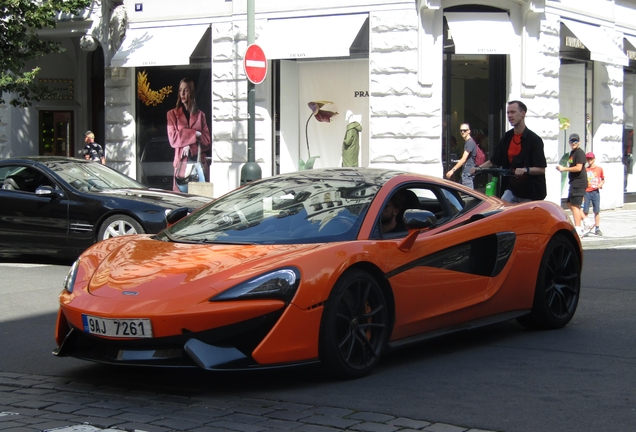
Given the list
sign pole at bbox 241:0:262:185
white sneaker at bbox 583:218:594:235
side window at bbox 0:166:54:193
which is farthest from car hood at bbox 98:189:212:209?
white sneaker at bbox 583:218:594:235

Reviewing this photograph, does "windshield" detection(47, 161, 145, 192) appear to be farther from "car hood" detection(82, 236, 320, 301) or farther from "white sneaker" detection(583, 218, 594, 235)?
"white sneaker" detection(583, 218, 594, 235)

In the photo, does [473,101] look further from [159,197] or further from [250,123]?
[159,197]

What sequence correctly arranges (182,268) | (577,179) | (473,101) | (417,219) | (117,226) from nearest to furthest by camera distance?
(182,268)
(417,219)
(117,226)
(577,179)
(473,101)

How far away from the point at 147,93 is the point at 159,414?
17832mm

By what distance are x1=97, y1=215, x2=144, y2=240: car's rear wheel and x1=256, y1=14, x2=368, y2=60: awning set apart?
8.48 metres

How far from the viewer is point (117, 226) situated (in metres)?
11.8

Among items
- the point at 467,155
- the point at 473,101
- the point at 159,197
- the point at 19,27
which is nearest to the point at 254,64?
the point at 467,155

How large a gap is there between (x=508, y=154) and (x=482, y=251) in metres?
3.26

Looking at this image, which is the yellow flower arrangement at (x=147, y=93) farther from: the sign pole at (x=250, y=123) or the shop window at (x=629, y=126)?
the shop window at (x=629, y=126)

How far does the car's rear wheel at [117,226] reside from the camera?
38.5ft

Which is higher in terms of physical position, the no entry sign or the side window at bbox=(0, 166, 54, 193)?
the no entry sign

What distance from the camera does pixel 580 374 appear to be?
19.6 feet

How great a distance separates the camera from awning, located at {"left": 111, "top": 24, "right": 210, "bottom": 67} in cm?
2097

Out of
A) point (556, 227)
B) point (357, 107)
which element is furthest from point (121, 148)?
point (556, 227)
